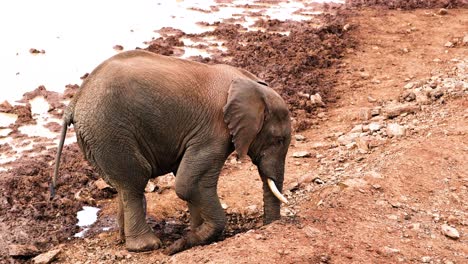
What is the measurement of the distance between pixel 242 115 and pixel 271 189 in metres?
0.87

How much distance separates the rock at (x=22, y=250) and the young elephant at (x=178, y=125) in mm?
1179

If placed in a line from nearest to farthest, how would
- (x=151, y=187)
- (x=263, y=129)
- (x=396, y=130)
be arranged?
(x=263, y=129), (x=151, y=187), (x=396, y=130)

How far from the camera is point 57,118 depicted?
33.0 ft

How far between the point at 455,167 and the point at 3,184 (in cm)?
576

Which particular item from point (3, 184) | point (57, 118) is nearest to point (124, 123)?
point (3, 184)

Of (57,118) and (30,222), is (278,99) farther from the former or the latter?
(57,118)

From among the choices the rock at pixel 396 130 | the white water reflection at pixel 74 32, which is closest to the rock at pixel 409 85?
the rock at pixel 396 130

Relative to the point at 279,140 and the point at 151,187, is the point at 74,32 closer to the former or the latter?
the point at 151,187

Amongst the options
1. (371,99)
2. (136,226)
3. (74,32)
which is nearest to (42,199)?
(136,226)

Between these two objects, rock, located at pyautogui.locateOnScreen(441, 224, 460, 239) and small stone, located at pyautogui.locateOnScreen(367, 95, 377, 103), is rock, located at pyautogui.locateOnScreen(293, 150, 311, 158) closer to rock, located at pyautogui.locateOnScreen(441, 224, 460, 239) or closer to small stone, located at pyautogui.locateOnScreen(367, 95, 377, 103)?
small stone, located at pyautogui.locateOnScreen(367, 95, 377, 103)

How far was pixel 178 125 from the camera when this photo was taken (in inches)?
231

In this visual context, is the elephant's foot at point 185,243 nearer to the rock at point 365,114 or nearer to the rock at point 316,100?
the rock at point 365,114

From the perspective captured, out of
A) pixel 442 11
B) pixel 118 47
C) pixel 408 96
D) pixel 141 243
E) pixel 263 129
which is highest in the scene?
pixel 263 129

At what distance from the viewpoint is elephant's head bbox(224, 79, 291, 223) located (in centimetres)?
576
